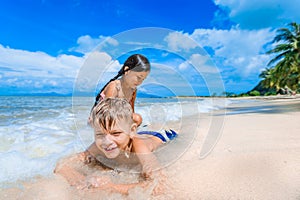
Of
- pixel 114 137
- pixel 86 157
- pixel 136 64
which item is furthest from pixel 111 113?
pixel 136 64

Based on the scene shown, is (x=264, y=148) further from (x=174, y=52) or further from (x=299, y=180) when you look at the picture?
(x=174, y=52)

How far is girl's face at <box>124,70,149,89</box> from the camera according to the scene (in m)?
2.40

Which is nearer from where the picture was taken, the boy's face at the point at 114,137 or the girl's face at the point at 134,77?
the boy's face at the point at 114,137

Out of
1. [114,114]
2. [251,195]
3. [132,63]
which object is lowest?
[251,195]

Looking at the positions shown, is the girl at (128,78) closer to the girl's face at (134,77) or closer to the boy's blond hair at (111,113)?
the girl's face at (134,77)

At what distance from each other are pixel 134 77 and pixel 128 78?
8 centimetres

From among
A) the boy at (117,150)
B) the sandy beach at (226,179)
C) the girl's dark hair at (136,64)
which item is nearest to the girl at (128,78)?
the girl's dark hair at (136,64)

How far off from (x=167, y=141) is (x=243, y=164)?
106 centimetres

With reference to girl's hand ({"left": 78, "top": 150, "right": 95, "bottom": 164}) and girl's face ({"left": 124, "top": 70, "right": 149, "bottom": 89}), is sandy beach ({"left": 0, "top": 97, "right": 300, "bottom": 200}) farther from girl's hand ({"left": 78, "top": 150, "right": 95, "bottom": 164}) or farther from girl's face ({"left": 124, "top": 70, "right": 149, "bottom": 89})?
girl's face ({"left": 124, "top": 70, "right": 149, "bottom": 89})

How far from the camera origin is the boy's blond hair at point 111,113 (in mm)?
1449

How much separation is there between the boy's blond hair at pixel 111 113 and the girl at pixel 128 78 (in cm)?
77

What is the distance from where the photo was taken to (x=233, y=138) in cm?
269

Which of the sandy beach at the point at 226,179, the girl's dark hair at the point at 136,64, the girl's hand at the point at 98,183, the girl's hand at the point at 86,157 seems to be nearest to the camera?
the sandy beach at the point at 226,179

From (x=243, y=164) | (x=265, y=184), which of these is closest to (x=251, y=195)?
(x=265, y=184)
